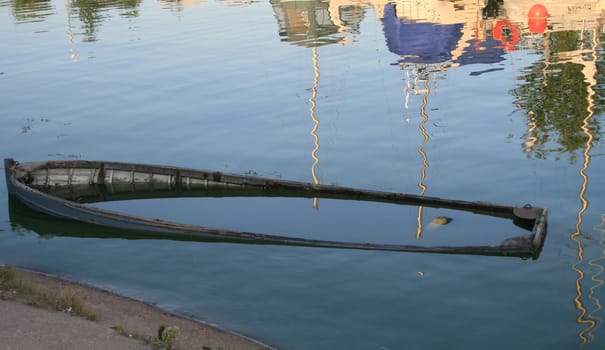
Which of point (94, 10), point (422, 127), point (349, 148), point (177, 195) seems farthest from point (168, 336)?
point (94, 10)

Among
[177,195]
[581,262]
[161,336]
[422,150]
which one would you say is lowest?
[581,262]

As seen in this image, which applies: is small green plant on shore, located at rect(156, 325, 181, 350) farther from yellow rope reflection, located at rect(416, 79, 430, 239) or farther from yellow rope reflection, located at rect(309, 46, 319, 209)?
yellow rope reflection, located at rect(309, 46, 319, 209)

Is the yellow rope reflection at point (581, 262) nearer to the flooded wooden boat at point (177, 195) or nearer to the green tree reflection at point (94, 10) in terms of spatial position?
the flooded wooden boat at point (177, 195)

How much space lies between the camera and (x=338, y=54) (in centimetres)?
4191

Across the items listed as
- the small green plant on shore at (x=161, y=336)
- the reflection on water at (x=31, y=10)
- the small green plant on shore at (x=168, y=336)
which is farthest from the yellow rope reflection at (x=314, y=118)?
the reflection on water at (x=31, y=10)

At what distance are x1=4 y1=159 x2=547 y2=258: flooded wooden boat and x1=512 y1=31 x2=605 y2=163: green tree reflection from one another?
5856 mm

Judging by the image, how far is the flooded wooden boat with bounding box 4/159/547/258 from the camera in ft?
63.7

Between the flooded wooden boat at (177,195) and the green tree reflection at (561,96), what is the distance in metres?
5.86

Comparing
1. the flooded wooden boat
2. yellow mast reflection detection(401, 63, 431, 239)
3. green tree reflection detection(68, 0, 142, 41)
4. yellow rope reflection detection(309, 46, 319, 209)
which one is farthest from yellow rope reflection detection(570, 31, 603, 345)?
green tree reflection detection(68, 0, 142, 41)

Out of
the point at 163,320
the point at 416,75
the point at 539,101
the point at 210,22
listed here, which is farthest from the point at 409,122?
the point at 210,22

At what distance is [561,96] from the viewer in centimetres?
3145

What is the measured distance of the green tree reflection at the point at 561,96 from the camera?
2645cm

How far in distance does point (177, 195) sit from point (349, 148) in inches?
225

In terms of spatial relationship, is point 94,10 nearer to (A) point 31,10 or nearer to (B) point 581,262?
(A) point 31,10
